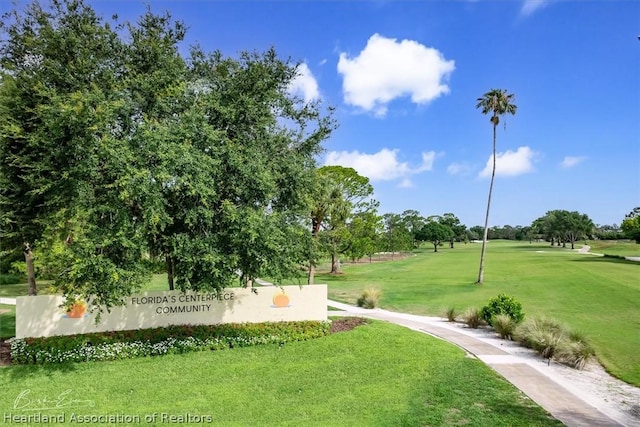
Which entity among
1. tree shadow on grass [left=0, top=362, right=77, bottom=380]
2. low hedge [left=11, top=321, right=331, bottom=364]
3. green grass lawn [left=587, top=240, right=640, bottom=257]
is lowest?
tree shadow on grass [left=0, top=362, right=77, bottom=380]

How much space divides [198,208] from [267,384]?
5671 mm

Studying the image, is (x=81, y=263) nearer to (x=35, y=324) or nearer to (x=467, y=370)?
(x=35, y=324)

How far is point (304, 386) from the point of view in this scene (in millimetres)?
11391

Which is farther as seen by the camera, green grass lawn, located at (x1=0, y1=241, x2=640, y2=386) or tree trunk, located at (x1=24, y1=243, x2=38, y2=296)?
tree trunk, located at (x1=24, y1=243, x2=38, y2=296)

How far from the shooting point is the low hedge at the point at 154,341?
1374 centimetres

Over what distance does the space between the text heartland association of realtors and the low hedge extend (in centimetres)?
66

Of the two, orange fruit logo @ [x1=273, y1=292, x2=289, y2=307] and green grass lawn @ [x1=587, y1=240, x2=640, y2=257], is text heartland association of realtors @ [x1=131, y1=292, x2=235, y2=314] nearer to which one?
orange fruit logo @ [x1=273, y1=292, x2=289, y2=307]

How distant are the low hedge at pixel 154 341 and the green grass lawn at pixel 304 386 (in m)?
0.39

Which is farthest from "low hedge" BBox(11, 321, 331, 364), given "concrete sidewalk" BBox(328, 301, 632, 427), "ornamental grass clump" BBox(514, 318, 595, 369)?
"ornamental grass clump" BBox(514, 318, 595, 369)

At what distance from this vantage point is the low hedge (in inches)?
541

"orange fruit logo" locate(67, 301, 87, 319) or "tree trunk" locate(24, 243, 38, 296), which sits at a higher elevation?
"tree trunk" locate(24, 243, 38, 296)

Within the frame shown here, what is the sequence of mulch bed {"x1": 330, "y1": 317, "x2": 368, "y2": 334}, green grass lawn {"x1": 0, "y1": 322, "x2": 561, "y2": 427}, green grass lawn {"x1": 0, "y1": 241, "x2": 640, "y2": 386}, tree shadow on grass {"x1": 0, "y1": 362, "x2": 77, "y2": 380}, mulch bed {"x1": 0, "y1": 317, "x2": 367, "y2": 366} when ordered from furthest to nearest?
mulch bed {"x1": 330, "y1": 317, "x2": 368, "y2": 334} < green grass lawn {"x1": 0, "y1": 241, "x2": 640, "y2": 386} < mulch bed {"x1": 0, "y1": 317, "x2": 367, "y2": 366} < tree shadow on grass {"x1": 0, "y1": 362, "x2": 77, "y2": 380} < green grass lawn {"x1": 0, "y1": 322, "x2": 561, "y2": 427}

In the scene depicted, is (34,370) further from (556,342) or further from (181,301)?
(556,342)

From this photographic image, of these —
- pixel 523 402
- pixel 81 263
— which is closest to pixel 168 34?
pixel 81 263
